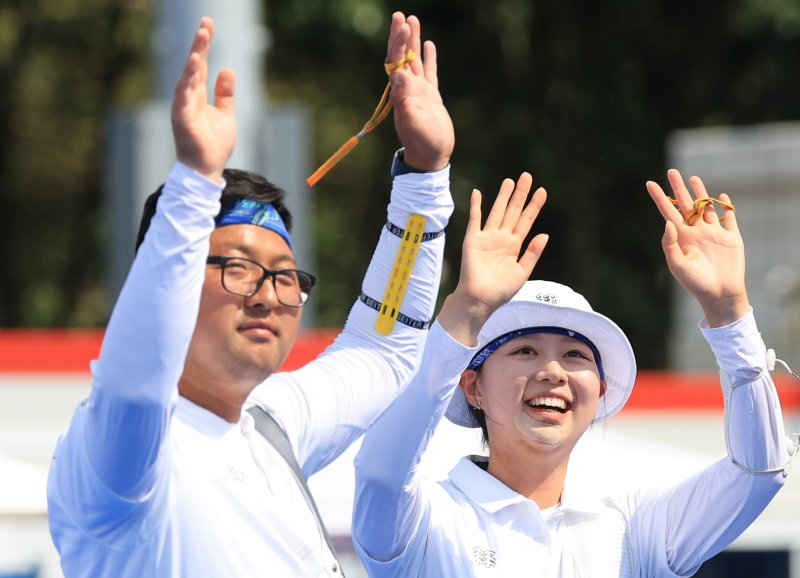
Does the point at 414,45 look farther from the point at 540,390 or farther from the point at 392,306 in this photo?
the point at 540,390

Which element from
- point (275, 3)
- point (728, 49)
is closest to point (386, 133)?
point (275, 3)

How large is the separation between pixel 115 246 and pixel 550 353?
3298mm

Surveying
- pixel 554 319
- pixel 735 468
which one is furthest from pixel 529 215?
pixel 735 468

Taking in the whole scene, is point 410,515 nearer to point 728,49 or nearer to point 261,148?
point 261,148

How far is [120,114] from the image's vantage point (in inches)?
239

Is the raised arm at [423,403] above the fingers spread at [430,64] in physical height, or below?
below

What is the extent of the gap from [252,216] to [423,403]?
0.46m

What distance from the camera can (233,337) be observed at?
8.28 feet

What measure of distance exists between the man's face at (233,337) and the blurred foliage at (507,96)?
10321 millimetres

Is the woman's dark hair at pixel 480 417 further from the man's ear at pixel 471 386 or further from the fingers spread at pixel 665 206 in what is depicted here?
the fingers spread at pixel 665 206

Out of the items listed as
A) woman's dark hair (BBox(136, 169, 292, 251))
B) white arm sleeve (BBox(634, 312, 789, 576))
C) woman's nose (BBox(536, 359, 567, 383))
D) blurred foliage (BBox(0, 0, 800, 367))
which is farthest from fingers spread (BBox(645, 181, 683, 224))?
blurred foliage (BBox(0, 0, 800, 367))

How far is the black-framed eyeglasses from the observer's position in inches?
101

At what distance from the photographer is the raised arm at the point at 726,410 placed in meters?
2.81

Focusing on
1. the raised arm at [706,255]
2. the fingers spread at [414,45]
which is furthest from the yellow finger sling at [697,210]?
the fingers spread at [414,45]
